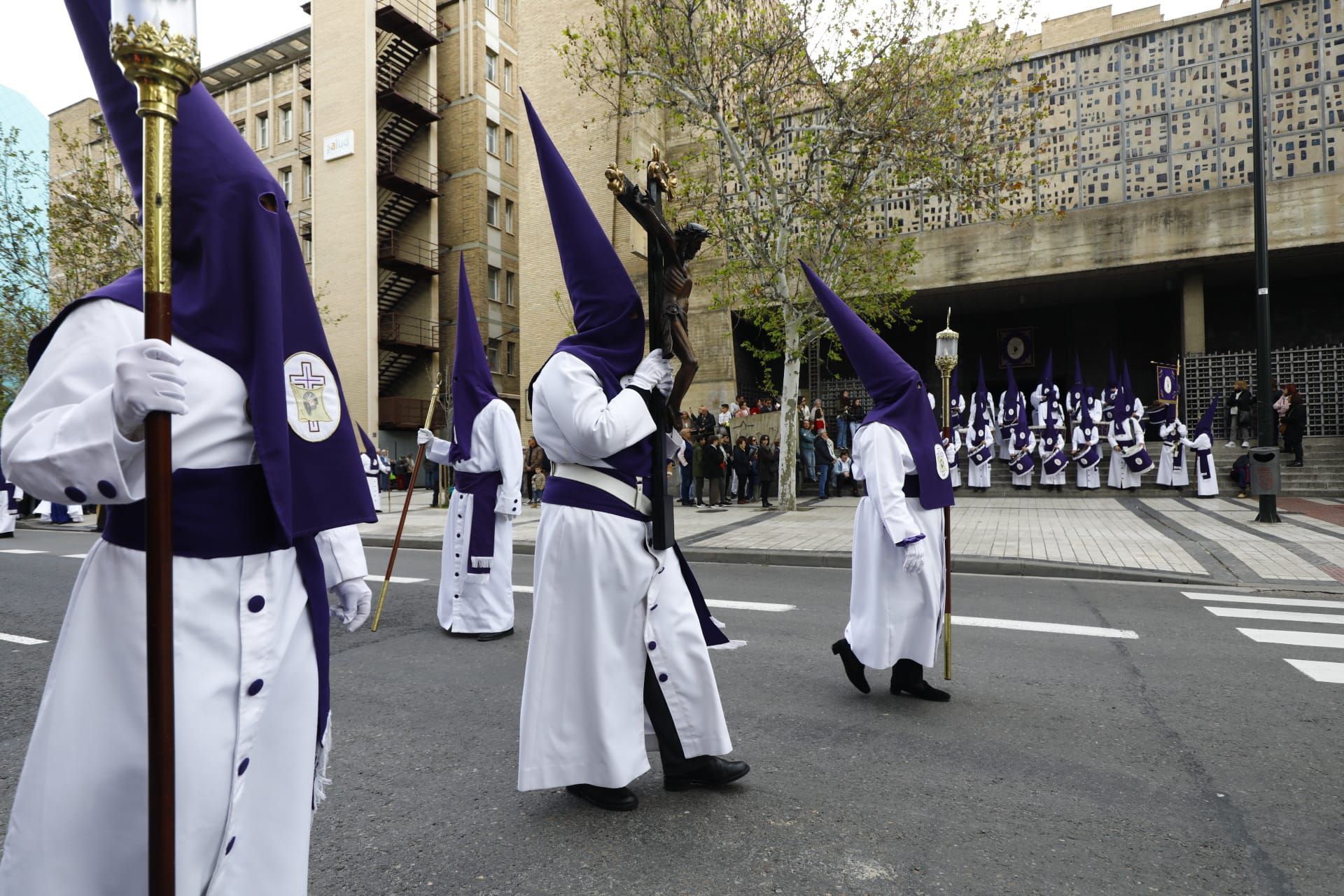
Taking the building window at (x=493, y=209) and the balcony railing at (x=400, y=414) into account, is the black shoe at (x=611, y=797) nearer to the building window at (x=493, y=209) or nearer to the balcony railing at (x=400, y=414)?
the balcony railing at (x=400, y=414)

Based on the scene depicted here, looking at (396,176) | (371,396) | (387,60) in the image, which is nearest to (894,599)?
(371,396)

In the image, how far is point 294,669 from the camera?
6.41 ft

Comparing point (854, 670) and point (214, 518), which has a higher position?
point (214, 518)

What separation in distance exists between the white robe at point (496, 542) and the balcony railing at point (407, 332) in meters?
30.1

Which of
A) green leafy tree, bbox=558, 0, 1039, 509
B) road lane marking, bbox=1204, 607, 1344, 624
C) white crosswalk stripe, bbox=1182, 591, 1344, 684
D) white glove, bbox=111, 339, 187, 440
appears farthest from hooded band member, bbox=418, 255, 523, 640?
green leafy tree, bbox=558, 0, 1039, 509

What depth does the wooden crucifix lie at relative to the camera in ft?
10.9

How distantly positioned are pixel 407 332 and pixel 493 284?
14.1 feet

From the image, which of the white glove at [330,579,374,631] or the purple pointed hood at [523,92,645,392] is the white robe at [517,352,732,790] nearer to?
the purple pointed hood at [523,92,645,392]

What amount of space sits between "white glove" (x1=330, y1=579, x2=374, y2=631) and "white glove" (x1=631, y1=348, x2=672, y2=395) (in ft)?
4.68

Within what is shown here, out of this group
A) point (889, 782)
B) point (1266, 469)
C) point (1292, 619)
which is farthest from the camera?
point (1266, 469)

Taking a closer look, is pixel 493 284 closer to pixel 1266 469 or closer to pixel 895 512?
pixel 1266 469

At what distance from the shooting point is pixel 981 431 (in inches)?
843

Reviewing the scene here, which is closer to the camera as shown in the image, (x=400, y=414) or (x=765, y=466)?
(x=765, y=466)

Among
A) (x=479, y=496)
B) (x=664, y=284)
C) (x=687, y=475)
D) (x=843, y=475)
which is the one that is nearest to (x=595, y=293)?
(x=664, y=284)
